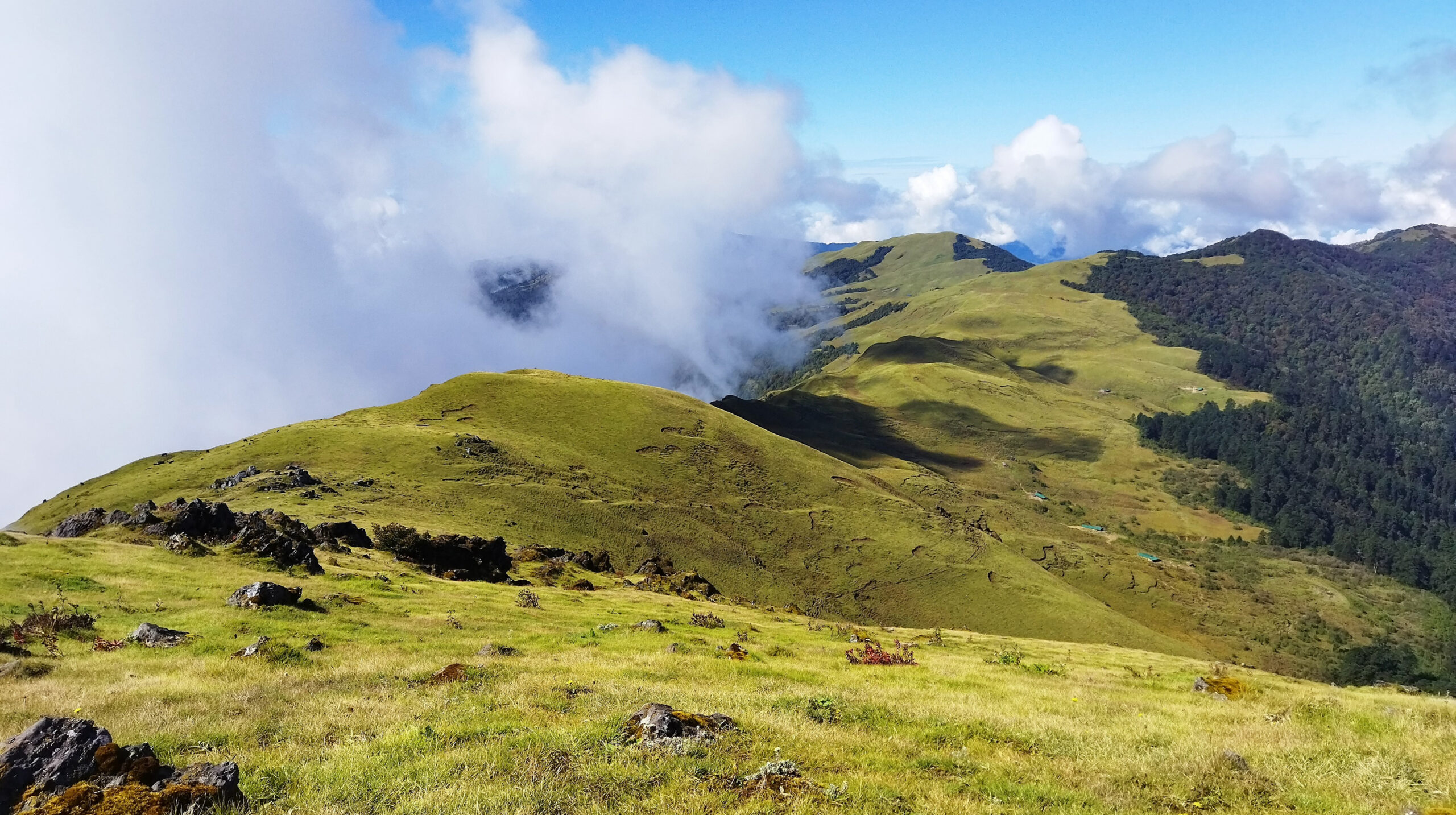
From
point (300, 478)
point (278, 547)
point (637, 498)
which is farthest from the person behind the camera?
point (637, 498)

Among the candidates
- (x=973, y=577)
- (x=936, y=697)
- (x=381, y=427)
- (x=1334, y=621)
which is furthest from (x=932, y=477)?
(x=936, y=697)

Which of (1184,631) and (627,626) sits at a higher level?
(627,626)

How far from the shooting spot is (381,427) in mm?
109875

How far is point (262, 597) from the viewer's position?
92.2 feet

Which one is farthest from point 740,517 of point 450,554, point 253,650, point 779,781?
point 779,781

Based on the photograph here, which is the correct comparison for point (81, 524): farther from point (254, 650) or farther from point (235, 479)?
point (254, 650)

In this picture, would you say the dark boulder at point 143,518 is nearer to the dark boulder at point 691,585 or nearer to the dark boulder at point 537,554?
the dark boulder at point 537,554

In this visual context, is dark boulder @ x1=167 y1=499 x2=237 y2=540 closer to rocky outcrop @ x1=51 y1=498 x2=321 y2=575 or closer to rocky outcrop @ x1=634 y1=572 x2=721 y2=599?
rocky outcrop @ x1=51 y1=498 x2=321 y2=575

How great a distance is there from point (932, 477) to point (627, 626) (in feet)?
540

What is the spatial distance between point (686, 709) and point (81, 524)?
172ft

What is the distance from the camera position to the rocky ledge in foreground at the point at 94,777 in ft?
26.5

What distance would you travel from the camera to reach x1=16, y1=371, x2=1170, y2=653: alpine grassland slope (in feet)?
273

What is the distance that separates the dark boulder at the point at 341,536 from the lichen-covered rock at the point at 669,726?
47.0 metres

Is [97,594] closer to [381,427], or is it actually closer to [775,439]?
[381,427]
